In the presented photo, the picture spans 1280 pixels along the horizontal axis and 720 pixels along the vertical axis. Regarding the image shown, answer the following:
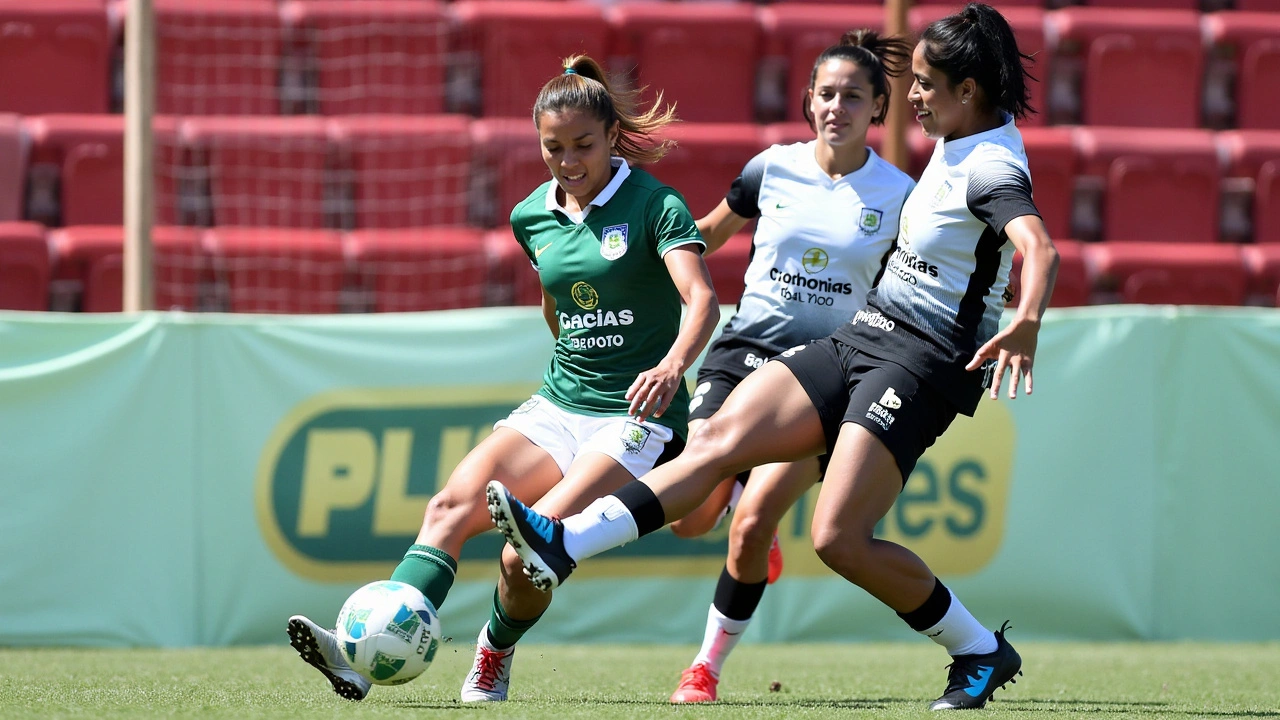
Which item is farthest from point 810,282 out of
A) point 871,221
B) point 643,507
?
point 643,507

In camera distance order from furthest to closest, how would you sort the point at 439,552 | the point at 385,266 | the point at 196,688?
the point at 385,266
the point at 196,688
the point at 439,552

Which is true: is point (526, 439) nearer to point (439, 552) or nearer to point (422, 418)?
point (439, 552)

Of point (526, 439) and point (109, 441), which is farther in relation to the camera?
point (109, 441)

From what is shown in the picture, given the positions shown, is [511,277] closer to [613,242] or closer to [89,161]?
[89,161]

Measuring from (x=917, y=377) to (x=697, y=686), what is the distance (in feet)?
4.50

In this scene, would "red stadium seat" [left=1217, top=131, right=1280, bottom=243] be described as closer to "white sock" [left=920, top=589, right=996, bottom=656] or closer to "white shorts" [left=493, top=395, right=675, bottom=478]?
"white sock" [left=920, top=589, right=996, bottom=656]

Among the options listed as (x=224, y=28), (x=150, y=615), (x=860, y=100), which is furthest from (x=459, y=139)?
(x=860, y=100)

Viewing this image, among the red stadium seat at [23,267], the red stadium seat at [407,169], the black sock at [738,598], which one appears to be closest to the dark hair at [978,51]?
the black sock at [738,598]

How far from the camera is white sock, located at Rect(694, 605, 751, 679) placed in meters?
4.80

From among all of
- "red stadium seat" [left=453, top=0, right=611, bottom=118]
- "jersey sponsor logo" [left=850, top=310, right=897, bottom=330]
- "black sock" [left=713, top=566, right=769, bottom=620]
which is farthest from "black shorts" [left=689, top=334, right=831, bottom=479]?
"red stadium seat" [left=453, top=0, right=611, bottom=118]

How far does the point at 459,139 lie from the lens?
979 cm

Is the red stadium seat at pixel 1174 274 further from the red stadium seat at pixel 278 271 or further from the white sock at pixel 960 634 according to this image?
the white sock at pixel 960 634

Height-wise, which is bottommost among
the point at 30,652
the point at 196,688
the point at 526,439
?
Result: the point at 30,652

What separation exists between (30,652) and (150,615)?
0.54 meters
